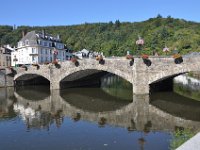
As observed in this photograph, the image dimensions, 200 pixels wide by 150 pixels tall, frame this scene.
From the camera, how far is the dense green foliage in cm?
10200

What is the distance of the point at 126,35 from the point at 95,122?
11637cm

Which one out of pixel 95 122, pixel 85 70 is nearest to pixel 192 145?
pixel 95 122

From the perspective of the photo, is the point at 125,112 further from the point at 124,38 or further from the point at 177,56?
the point at 124,38

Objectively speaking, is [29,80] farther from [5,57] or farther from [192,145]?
[192,145]

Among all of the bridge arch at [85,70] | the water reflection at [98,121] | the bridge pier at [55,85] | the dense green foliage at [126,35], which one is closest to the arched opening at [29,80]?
the bridge pier at [55,85]

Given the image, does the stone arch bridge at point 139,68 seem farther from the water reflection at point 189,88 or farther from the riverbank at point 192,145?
the riverbank at point 192,145

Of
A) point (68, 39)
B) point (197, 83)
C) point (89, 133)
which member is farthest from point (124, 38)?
point (89, 133)

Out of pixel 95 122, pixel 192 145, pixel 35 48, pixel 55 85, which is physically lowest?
pixel 95 122

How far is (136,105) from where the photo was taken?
105 feet

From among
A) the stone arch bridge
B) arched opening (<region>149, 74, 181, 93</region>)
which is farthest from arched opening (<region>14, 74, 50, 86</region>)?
arched opening (<region>149, 74, 181, 93</region>)

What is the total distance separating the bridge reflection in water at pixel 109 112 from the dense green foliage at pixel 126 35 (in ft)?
188

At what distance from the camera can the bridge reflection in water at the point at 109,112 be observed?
2409 cm

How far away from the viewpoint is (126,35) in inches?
5477

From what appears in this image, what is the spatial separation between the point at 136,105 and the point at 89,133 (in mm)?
11498
